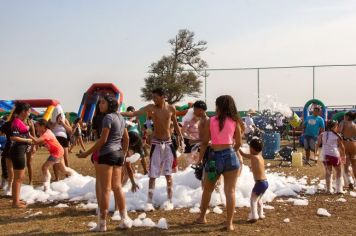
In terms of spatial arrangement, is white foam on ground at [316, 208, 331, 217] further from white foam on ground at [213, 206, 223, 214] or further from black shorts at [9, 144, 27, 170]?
black shorts at [9, 144, 27, 170]

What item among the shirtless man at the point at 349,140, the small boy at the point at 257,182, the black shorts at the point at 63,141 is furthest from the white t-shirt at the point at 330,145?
the black shorts at the point at 63,141

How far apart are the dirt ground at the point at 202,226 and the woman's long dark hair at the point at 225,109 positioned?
1408 mm

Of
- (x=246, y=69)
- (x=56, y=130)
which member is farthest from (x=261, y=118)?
(x=56, y=130)

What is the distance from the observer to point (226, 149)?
5.54 metres

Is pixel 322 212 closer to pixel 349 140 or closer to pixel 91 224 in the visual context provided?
pixel 349 140

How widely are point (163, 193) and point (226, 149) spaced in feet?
7.51

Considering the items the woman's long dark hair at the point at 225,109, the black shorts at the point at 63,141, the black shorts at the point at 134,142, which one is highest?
the woman's long dark hair at the point at 225,109

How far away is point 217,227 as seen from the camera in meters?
5.71

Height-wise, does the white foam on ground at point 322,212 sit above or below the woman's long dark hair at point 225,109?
below

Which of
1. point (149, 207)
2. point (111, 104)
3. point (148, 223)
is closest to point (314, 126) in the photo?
point (149, 207)

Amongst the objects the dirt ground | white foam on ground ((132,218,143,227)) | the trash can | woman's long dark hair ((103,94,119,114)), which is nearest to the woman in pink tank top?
the dirt ground

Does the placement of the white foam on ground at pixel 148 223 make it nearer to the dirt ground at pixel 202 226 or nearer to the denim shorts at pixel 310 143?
the dirt ground at pixel 202 226

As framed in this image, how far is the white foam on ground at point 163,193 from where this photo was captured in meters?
7.16

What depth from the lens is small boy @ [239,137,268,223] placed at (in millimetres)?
6074
